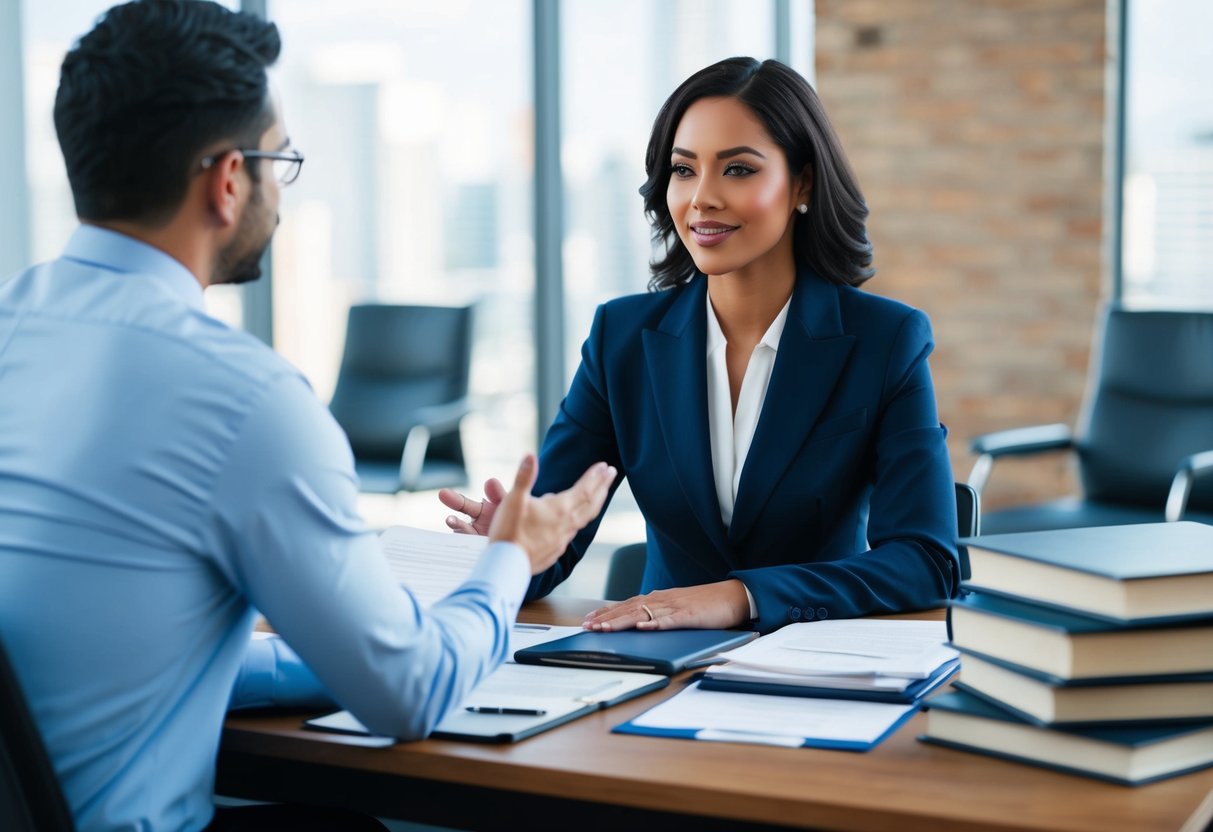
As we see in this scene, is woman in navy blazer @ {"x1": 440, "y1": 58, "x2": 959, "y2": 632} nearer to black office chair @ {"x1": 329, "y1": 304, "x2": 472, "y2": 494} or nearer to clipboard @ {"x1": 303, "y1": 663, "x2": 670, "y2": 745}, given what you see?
clipboard @ {"x1": 303, "y1": 663, "x2": 670, "y2": 745}

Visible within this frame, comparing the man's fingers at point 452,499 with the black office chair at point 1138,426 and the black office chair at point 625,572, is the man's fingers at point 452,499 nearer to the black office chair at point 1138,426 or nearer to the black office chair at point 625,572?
the black office chair at point 625,572

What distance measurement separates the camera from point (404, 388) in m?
4.65

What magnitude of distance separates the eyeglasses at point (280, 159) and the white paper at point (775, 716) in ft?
1.93

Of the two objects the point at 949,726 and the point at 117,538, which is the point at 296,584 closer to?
the point at 117,538

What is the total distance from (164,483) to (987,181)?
431cm

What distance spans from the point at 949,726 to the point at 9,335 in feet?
2.85

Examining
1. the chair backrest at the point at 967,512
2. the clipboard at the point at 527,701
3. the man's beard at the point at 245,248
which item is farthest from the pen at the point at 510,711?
the chair backrest at the point at 967,512

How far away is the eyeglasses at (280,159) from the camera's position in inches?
44.8

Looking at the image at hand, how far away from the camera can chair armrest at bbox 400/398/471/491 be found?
4328mm

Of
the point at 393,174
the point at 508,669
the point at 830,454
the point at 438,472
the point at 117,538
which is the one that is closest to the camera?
the point at 117,538

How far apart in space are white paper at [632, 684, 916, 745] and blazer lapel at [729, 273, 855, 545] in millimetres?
614

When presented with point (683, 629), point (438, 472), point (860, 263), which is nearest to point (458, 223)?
point (438, 472)

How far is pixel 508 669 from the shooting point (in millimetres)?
1412

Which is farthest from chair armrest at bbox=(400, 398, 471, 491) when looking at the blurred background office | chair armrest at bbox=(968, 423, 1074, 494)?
chair armrest at bbox=(968, 423, 1074, 494)
